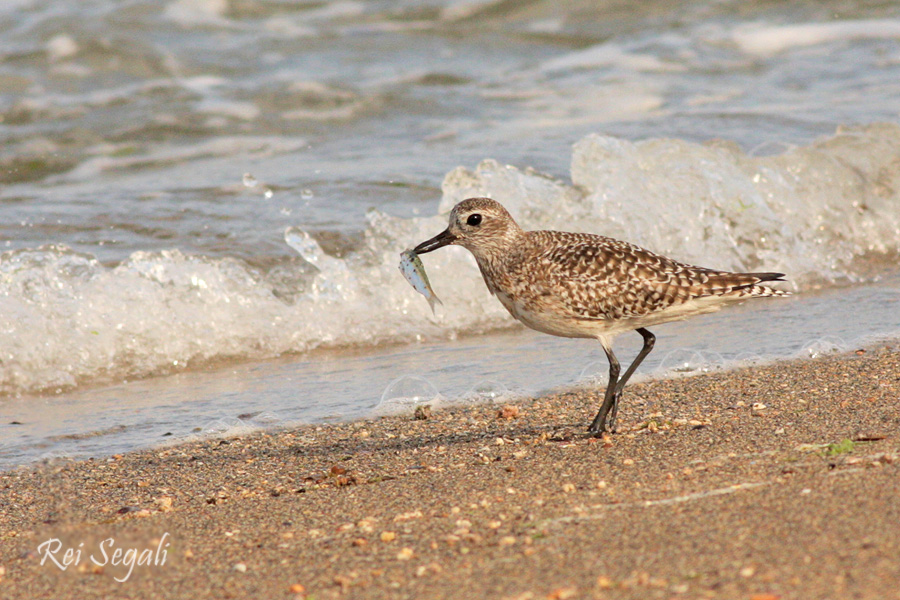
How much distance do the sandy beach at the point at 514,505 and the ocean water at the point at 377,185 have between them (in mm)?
668

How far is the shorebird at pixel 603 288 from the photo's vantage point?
564 centimetres

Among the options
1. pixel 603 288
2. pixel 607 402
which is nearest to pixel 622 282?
pixel 603 288

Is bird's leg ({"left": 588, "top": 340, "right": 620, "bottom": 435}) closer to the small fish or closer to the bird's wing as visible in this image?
the bird's wing

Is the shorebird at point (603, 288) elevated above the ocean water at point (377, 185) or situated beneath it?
elevated above

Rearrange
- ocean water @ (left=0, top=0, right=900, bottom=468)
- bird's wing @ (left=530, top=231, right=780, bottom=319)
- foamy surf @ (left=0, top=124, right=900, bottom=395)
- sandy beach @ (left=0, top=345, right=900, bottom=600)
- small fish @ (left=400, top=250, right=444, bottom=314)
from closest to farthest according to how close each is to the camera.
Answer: sandy beach @ (left=0, top=345, right=900, bottom=600), bird's wing @ (left=530, top=231, right=780, bottom=319), small fish @ (left=400, top=250, right=444, bottom=314), ocean water @ (left=0, top=0, right=900, bottom=468), foamy surf @ (left=0, top=124, right=900, bottom=395)

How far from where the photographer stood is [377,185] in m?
11.1

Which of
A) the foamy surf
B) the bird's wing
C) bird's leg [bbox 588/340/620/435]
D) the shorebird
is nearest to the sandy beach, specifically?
bird's leg [bbox 588/340/620/435]

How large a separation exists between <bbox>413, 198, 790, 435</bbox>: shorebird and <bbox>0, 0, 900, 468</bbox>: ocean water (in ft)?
3.82

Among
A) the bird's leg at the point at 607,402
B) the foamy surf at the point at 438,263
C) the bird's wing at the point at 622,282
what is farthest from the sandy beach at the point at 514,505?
the foamy surf at the point at 438,263

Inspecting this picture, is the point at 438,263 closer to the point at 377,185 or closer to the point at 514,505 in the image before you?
the point at 377,185

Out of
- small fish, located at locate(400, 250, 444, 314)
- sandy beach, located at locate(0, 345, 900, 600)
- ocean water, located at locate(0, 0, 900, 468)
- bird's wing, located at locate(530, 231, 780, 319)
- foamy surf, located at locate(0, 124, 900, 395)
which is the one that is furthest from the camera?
foamy surf, located at locate(0, 124, 900, 395)

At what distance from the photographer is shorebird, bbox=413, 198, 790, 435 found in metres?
5.64

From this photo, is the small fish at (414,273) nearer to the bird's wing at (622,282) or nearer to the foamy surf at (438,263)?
the bird's wing at (622,282)

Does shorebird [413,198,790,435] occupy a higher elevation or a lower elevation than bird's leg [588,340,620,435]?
higher
